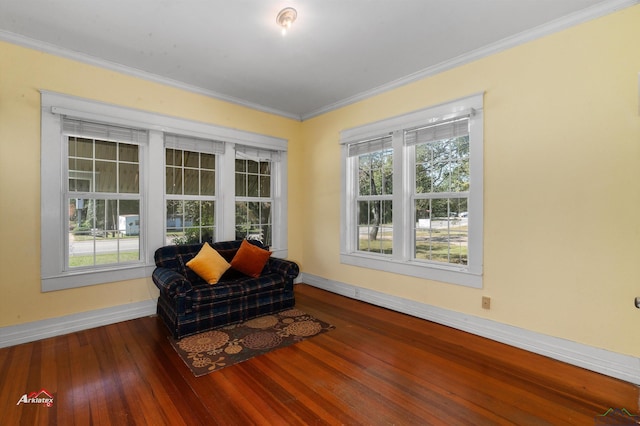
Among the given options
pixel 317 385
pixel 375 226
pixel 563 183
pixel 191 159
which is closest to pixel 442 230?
pixel 375 226

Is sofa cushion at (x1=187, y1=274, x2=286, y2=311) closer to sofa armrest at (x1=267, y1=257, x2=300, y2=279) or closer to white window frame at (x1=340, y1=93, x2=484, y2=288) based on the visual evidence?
sofa armrest at (x1=267, y1=257, x2=300, y2=279)

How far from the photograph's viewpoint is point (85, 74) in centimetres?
314

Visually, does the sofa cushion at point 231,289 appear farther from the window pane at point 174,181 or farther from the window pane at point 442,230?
the window pane at point 442,230

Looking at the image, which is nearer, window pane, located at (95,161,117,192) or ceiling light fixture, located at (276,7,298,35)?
ceiling light fixture, located at (276,7,298,35)

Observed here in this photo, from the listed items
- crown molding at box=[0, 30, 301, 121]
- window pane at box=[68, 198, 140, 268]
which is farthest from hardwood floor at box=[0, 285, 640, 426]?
crown molding at box=[0, 30, 301, 121]

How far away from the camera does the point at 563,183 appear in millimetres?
2551

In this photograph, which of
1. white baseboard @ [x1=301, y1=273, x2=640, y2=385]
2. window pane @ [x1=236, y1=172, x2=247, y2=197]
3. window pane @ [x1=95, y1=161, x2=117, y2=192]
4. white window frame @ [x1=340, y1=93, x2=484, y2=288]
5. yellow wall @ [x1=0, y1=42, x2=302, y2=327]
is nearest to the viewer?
white baseboard @ [x1=301, y1=273, x2=640, y2=385]

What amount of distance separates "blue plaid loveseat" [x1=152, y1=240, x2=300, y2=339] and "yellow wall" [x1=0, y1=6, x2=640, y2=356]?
1.63 feet

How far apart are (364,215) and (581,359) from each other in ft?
8.78

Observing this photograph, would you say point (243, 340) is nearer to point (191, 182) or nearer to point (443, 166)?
point (191, 182)

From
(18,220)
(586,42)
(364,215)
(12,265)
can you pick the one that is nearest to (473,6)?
(586,42)

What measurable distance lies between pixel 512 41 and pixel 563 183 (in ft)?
4.64

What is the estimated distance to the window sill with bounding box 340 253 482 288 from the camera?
10.2 feet

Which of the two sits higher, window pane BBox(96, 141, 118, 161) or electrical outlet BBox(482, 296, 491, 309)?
window pane BBox(96, 141, 118, 161)
